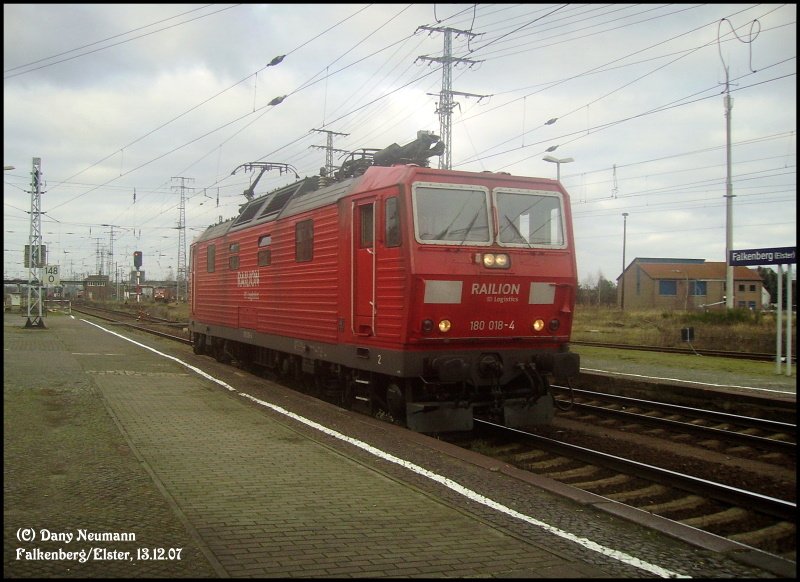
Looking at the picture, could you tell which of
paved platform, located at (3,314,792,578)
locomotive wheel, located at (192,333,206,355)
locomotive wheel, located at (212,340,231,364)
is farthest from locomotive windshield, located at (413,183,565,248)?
locomotive wheel, located at (192,333,206,355)

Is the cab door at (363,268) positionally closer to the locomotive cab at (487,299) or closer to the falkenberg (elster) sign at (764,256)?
the locomotive cab at (487,299)

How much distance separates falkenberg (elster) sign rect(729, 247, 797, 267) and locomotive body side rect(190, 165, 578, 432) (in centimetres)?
714

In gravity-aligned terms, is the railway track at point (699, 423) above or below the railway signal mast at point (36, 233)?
below

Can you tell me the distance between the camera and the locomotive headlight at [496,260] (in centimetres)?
893

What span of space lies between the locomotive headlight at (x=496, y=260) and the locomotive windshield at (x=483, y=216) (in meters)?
0.16

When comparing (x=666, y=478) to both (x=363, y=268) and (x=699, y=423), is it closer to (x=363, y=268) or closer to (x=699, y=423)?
(x=699, y=423)

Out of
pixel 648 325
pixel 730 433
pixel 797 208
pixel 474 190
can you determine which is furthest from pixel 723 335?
pixel 797 208

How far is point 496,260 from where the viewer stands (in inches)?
355

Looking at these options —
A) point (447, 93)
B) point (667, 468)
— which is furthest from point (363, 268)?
point (447, 93)

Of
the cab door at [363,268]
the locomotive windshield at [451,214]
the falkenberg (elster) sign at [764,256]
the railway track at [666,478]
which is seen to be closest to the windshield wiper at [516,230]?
the locomotive windshield at [451,214]

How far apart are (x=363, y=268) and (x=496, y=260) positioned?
1.77 metres

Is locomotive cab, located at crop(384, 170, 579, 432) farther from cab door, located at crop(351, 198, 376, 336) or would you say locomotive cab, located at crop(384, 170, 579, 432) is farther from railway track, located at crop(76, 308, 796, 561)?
cab door, located at crop(351, 198, 376, 336)

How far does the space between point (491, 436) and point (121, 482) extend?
17.1ft

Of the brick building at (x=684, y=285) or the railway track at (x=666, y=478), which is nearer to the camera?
the railway track at (x=666, y=478)
